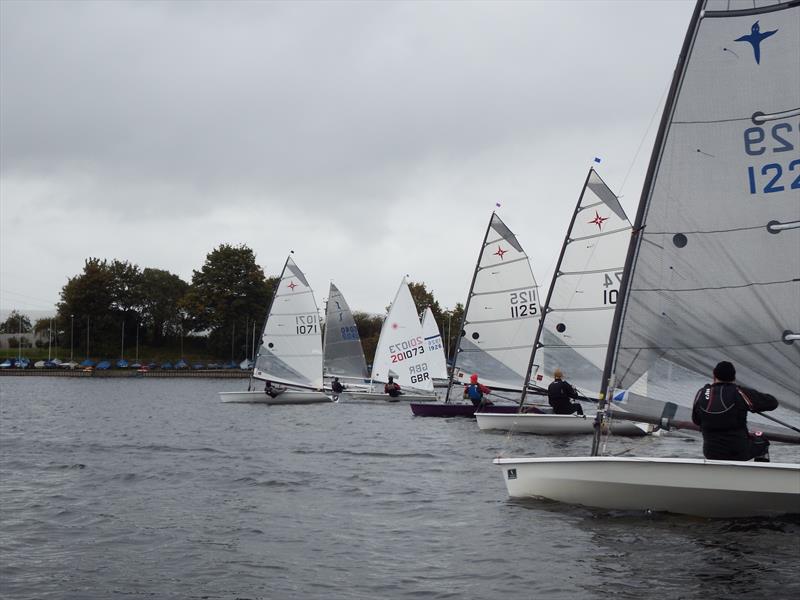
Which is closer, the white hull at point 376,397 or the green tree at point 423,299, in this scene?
A: the white hull at point 376,397

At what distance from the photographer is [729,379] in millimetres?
9508

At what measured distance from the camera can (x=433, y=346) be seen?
42750 mm

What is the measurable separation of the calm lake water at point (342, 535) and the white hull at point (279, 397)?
62.5 ft

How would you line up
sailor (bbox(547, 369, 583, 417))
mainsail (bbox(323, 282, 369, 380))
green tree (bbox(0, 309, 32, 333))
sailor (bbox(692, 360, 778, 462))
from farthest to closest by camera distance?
green tree (bbox(0, 309, 32, 333)), mainsail (bbox(323, 282, 369, 380)), sailor (bbox(547, 369, 583, 417)), sailor (bbox(692, 360, 778, 462))

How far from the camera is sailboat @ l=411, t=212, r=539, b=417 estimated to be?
2841cm

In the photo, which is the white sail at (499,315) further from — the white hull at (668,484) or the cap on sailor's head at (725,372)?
the cap on sailor's head at (725,372)

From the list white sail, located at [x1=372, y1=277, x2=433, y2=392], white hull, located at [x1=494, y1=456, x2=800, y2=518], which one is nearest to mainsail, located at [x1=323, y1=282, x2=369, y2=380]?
white sail, located at [x1=372, y1=277, x2=433, y2=392]

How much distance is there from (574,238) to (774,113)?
1393cm

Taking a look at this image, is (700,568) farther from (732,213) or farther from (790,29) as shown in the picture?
(790,29)

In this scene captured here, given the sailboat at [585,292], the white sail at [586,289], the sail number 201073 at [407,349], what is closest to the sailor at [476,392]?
the sailboat at [585,292]

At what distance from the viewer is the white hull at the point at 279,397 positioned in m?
37.7

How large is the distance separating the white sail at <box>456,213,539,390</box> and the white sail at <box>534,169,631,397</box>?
439 centimetres

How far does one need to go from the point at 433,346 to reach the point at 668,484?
33.2m

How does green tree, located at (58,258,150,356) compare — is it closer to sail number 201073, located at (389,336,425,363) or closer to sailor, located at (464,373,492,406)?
sail number 201073, located at (389,336,425,363)
